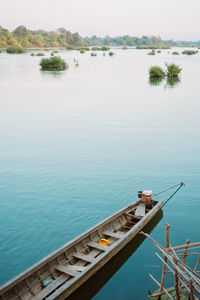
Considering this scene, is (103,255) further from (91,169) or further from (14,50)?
(14,50)

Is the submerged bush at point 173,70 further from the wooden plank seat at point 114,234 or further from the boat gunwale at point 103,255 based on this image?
the wooden plank seat at point 114,234

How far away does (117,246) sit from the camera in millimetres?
10008

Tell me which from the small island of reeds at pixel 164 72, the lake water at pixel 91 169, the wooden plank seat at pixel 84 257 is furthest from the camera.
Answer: the small island of reeds at pixel 164 72

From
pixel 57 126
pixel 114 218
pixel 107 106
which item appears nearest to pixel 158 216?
pixel 114 218

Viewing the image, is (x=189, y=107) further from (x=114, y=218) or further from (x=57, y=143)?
(x=114, y=218)

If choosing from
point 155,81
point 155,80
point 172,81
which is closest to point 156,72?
point 155,80

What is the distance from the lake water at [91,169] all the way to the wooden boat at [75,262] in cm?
91

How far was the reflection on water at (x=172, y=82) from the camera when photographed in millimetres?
46281

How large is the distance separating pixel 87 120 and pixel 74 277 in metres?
20.2

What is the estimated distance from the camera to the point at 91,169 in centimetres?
1723

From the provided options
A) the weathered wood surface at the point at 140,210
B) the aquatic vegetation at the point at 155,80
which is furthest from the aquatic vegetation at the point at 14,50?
the weathered wood surface at the point at 140,210

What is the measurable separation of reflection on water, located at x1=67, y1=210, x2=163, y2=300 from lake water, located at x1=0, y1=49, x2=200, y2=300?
18 cm

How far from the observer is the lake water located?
11156 millimetres

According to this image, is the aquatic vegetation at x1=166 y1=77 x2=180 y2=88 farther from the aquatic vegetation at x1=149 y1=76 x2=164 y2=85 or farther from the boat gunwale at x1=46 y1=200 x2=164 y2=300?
the boat gunwale at x1=46 y1=200 x2=164 y2=300
